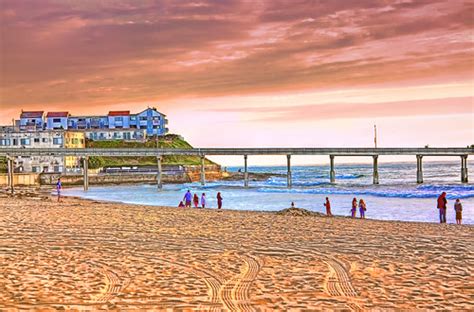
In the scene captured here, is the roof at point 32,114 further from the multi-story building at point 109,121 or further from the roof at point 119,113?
the roof at point 119,113

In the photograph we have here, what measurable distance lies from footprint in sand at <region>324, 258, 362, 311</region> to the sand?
0.7 inches

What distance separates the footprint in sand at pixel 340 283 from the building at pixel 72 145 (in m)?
84.6

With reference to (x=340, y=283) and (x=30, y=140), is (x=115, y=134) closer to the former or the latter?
(x=30, y=140)

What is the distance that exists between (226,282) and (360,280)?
2231 mm

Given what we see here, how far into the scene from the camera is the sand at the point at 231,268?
7.83m

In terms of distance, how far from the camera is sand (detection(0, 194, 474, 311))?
7828 millimetres

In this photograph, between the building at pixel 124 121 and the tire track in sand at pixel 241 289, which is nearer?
the tire track in sand at pixel 241 289

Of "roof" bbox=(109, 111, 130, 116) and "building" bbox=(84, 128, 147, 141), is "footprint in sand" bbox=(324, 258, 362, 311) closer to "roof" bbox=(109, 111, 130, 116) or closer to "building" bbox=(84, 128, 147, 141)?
"building" bbox=(84, 128, 147, 141)

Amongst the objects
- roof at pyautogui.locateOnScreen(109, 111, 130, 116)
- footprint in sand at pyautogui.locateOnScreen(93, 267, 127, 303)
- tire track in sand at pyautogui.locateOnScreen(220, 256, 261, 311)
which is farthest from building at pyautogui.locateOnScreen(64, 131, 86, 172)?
tire track in sand at pyautogui.locateOnScreen(220, 256, 261, 311)

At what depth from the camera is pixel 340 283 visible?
898cm

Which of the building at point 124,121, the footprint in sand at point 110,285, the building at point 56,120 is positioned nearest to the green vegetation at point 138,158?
the building at point 124,121

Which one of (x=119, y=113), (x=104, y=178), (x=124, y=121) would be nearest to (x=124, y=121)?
(x=124, y=121)

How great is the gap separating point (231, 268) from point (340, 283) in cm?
214

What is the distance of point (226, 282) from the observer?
9016 mm
